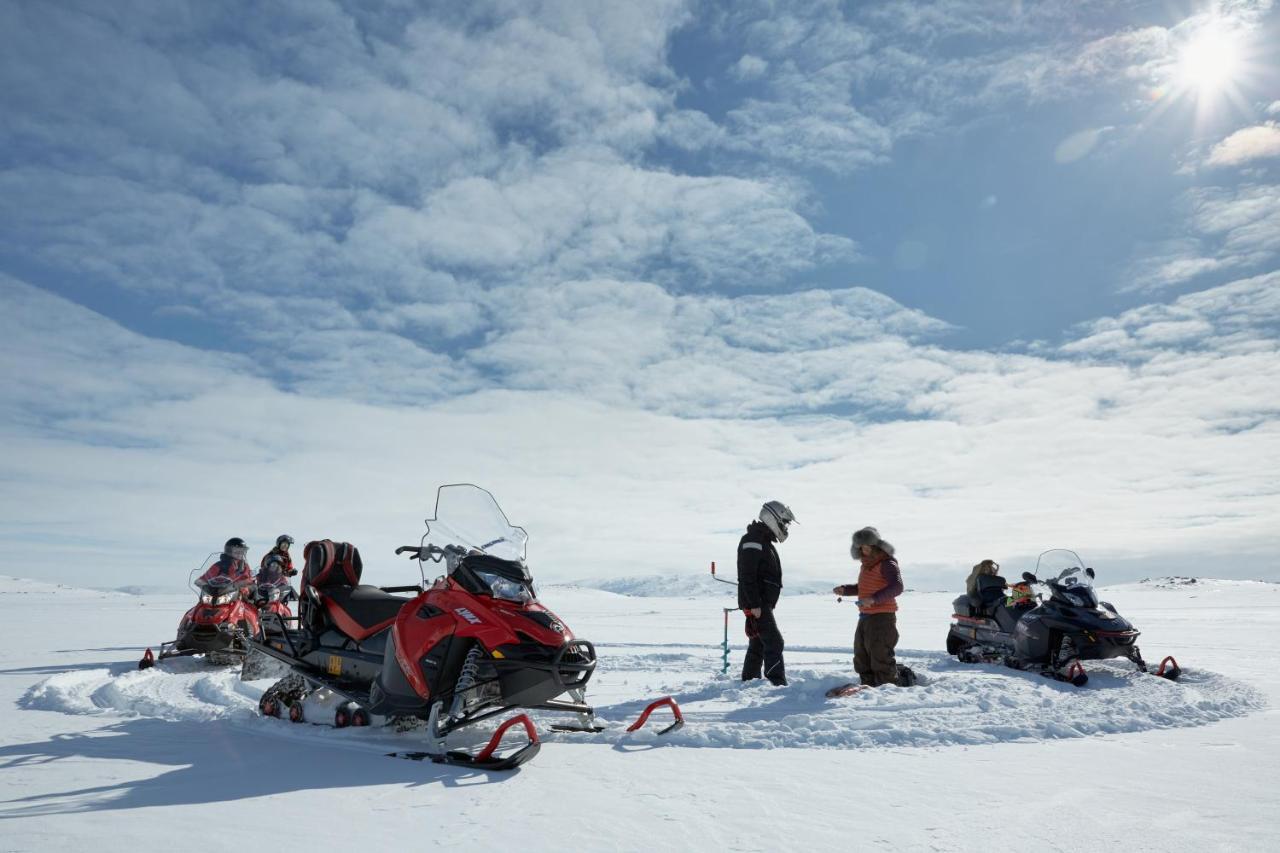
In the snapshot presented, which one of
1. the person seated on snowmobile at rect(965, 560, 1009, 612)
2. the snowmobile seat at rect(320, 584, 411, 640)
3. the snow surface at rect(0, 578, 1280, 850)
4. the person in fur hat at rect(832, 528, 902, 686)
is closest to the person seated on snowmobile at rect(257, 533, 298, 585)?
the snow surface at rect(0, 578, 1280, 850)

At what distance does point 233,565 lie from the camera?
11.0 meters

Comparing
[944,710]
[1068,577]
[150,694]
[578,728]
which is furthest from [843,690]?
[150,694]

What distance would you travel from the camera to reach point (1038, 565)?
9758 millimetres

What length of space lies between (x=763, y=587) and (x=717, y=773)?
12.9ft

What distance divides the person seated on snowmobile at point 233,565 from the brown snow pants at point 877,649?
8.34 meters

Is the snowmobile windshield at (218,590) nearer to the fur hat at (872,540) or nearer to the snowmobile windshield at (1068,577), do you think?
the fur hat at (872,540)

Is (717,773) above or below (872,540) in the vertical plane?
below

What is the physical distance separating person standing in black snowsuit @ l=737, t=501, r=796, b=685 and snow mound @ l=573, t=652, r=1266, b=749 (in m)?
0.43

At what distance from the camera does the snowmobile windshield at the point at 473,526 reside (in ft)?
18.3

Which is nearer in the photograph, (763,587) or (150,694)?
(150,694)

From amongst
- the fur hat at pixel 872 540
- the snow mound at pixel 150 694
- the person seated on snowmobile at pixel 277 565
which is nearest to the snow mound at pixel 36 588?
the person seated on snowmobile at pixel 277 565

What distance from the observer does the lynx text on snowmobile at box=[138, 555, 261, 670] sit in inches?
393

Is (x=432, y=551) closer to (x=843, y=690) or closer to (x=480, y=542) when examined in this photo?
(x=480, y=542)

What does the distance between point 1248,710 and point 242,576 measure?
38.2ft
